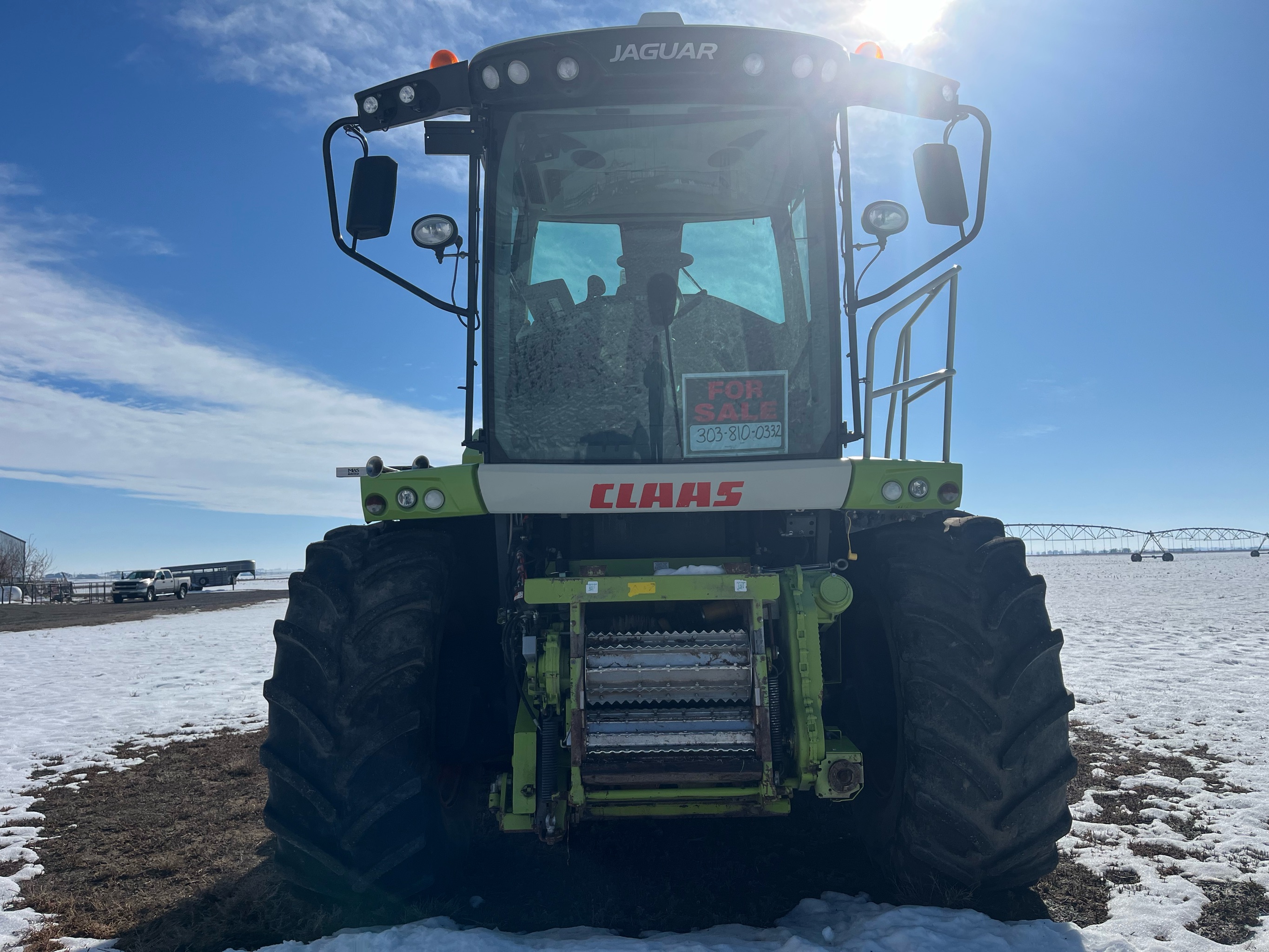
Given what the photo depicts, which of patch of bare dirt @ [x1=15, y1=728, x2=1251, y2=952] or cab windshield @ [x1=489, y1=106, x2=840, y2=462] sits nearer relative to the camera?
patch of bare dirt @ [x1=15, y1=728, x2=1251, y2=952]

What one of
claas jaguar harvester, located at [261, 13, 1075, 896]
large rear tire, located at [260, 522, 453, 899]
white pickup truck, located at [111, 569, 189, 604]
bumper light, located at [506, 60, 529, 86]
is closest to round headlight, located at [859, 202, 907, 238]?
claas jaguar harvester, located at [261, 13, 1075, 896]

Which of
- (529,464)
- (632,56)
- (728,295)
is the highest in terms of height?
(632,56)

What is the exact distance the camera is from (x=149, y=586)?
42.6 m

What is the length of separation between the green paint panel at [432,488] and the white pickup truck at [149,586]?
1792 inches

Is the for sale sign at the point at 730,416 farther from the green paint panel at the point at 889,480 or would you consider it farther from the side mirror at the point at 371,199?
the side mirror at the point at 371,199

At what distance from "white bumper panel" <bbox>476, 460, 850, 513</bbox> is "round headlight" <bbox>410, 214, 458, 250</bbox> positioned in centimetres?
108

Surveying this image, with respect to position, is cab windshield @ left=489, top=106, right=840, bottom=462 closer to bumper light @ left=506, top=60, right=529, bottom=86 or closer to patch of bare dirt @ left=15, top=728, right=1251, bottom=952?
bumper light @ left=506, top=60, right=529, bottom=86

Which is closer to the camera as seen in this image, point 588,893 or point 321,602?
point 321,602

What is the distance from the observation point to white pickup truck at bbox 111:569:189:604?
41.9 meters

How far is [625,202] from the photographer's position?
12.6 ft

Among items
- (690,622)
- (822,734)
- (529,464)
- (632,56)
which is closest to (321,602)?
(529,464)

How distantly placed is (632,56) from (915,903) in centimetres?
370

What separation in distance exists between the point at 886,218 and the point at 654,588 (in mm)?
1962

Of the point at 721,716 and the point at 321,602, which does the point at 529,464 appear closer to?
the point at 321,602
